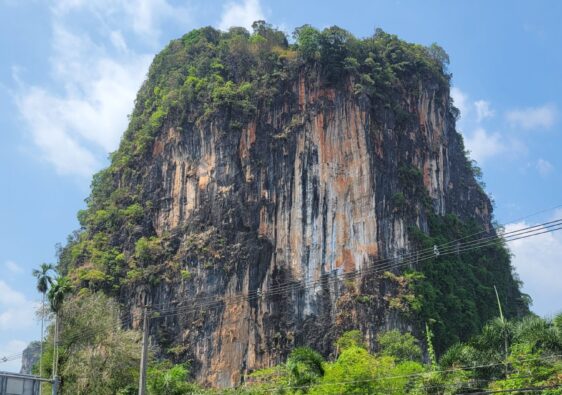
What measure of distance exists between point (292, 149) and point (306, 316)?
1516 cm

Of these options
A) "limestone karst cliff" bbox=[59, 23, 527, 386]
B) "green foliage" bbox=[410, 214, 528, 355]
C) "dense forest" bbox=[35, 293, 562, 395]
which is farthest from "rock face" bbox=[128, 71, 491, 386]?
"dense forest" bbox=[35, 293, 562, 395]

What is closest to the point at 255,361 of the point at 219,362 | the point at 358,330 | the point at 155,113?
the point at 219,362

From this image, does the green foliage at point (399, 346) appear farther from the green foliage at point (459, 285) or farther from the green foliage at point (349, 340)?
the green foliage at point (459, 285)

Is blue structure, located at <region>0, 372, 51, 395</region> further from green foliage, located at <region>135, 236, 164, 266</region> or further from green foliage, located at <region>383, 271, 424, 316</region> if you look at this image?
green foliage, located at <region>135, 236, 164, 266</region>

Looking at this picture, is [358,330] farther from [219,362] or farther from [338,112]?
[338,112]

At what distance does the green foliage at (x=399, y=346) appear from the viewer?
55.6 m

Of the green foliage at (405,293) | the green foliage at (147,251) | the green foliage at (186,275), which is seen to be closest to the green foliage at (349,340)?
A: the green foliage at (405,293)

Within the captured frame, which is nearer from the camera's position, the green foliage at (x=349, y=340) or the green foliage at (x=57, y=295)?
the green foliage at (x=57, y=295)

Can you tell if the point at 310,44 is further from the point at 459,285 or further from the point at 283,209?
the point at 459,285

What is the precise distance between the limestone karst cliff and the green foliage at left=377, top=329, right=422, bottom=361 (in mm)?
1719

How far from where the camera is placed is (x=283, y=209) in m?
65.4

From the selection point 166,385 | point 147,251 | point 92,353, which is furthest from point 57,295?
point 147,251

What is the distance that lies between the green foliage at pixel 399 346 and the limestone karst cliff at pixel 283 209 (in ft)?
5.64

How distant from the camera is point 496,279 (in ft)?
253
